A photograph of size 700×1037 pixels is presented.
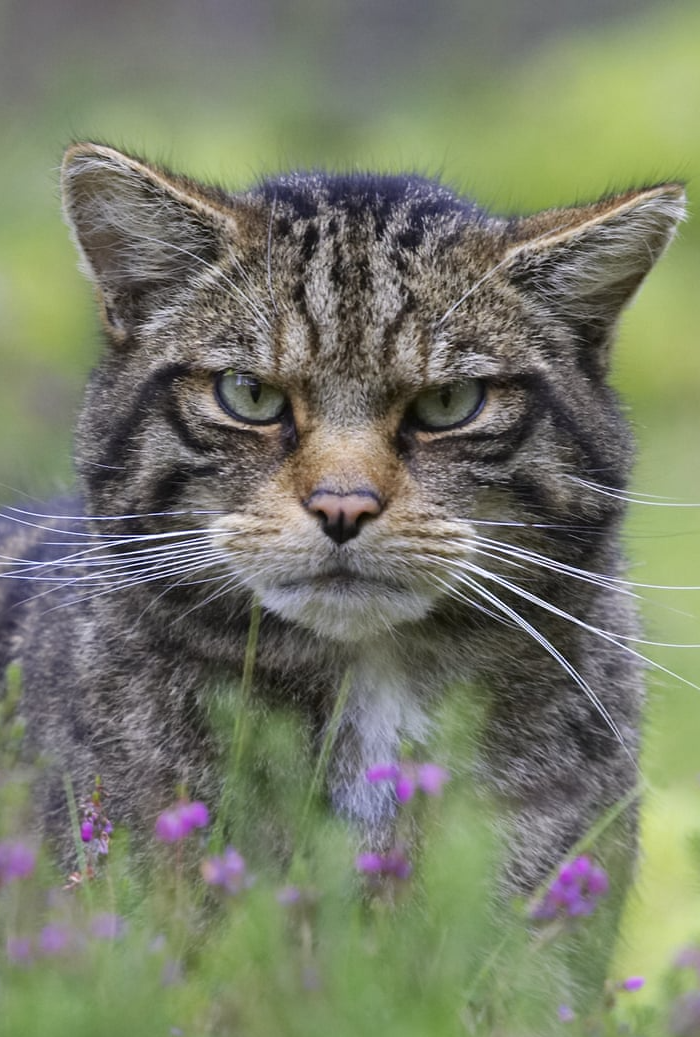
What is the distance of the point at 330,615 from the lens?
3.03 m

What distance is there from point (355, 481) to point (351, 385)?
0.28 meters

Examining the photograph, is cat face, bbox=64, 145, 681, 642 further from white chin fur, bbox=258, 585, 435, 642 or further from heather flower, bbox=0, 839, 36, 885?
heather flower, bbox=0, 839, 36, 885

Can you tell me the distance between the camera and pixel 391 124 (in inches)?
531

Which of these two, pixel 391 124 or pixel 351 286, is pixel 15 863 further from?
pixel 391 124

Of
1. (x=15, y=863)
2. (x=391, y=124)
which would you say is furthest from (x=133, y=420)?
(x=391, y=124)

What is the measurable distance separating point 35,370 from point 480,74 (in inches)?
301

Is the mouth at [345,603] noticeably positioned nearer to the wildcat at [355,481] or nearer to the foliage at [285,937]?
the wildcat at [355,481]

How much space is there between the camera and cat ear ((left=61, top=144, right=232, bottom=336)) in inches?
129

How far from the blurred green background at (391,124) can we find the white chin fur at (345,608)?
2085 millimetres

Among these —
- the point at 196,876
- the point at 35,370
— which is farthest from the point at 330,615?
the point at 35,370

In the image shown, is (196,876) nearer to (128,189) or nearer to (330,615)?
(330,615)

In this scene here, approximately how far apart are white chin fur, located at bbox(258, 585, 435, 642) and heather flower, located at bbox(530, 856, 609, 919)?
0.65 meters

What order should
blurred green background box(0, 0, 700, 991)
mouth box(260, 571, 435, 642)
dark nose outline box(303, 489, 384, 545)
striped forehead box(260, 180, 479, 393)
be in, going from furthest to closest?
blurred green background box(0, 0, 700, 991) → striped forehead box(260, 180, 479, 393) → mouth box(260, 571, 435, 642) → dark nose outline box(303, 489, 384, 545)

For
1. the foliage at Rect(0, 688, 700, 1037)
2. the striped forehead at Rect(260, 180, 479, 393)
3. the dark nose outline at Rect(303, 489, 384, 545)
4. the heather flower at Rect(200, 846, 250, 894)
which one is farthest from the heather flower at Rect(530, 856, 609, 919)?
the striped forehead at Rect(260, 180, 479, 393)
